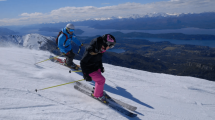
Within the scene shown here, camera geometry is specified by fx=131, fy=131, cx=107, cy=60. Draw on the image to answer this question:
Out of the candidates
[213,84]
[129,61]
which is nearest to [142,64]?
[129,61]

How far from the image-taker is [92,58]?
4633 millimetres

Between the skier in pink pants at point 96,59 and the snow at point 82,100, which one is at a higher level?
the skier in pink pants at point 96,59

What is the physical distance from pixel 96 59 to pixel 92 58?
0.58ft

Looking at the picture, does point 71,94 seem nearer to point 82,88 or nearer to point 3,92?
point 82,88

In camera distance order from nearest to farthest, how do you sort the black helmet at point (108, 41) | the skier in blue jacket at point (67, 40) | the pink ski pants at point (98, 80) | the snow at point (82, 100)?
the snow at point (82, 100) < the black helmet at point (108, 41) < the pink ski pants at point (98, 80) < the skier in blue jacket at point (67, 40)

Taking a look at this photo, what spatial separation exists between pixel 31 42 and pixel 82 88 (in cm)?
20867

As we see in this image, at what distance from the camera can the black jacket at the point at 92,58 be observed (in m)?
4.26

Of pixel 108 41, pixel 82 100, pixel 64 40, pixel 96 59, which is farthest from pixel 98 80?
pixel 64 40

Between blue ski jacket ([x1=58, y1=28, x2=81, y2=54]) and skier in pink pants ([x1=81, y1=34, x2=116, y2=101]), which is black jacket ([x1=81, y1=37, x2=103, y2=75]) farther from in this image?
blue ski jacket ([x1=58, y1=28, x2=81, y2=54])

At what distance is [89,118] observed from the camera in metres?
3.73

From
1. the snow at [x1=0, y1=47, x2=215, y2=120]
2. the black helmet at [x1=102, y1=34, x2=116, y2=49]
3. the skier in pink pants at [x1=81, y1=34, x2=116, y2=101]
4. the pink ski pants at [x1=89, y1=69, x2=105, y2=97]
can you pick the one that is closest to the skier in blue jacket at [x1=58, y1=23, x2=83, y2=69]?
the snow at [x1=0, y1=47, x2=215, y2=120]

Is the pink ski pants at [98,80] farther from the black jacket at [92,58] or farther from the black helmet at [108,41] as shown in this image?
the black helmet at [108,41]

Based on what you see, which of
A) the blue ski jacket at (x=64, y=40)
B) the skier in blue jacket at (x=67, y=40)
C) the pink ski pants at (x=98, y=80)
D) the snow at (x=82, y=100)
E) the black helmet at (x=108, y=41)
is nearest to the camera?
the snow at (x=82, y=100)

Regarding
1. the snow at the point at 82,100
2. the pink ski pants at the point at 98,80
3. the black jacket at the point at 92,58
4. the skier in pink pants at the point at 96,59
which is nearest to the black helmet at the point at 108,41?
the skier in pink pants at the point at 96,59
